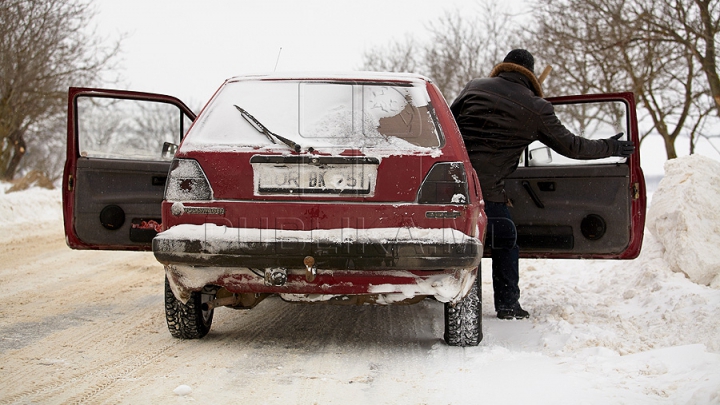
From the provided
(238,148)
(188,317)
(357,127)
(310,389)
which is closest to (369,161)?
(357,127)

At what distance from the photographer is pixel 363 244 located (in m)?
3.75

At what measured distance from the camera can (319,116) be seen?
417 centimetres

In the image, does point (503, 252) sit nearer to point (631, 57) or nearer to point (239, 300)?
point (239, 300)

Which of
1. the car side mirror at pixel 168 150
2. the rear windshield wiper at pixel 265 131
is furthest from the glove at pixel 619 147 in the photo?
the car side mirror at pixel 168 150

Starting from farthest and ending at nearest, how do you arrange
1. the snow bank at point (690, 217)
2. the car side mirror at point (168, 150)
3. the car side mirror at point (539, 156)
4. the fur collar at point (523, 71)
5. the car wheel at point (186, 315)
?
the snow bank at point (690, 217) < the car side mirror at point (168, 150) < the car side mirror at point (539, 156) < the fur collar at point (523, 71) < the car wheel at point (186, 315)

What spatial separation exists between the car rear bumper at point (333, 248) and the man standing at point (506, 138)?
1.48 metres

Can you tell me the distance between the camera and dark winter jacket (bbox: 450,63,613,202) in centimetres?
517

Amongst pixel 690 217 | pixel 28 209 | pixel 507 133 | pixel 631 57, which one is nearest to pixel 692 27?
pixel 631 57

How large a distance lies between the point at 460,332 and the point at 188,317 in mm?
1663

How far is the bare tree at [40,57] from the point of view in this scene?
850 inches

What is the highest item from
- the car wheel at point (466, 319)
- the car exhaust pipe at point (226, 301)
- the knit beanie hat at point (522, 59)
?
the knit beanie hat at point (522, 59)

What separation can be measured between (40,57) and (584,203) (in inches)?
850

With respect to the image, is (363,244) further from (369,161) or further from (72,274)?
(72,274)

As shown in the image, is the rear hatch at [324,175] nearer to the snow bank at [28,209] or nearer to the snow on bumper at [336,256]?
the snow on bumper at [336,256]
